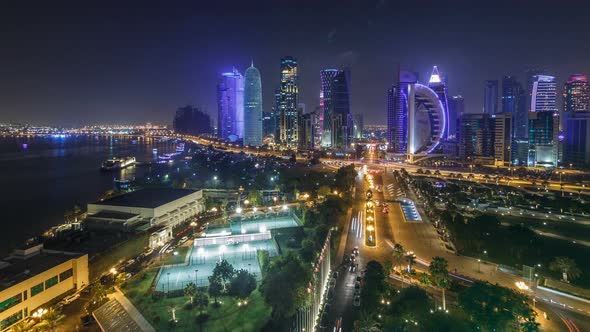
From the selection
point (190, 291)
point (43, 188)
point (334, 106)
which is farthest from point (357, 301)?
point (334, 106)

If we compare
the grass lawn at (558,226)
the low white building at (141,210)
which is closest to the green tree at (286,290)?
the low white building at (141,210)

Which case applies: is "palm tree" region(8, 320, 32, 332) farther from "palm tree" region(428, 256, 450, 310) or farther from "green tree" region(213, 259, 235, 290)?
"palm tree" region(428, 256, 450, 310)

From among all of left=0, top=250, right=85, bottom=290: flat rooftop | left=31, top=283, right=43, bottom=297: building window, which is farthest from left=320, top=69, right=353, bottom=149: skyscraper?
left=31, top=283, right=43, bottom=297: building window

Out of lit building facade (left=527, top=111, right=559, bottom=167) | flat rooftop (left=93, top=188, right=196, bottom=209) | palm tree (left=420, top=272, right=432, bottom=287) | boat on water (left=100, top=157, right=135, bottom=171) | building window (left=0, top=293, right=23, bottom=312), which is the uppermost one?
lit building facade (left=527, top=111, right=559, bottom=167)

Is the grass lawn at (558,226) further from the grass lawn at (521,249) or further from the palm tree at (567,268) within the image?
the palm tree at (567,268)

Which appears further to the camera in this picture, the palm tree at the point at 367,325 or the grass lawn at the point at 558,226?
the grass lawn at the point at 558,226

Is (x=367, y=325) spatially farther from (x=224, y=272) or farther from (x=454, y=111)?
(x=454, y=111)
